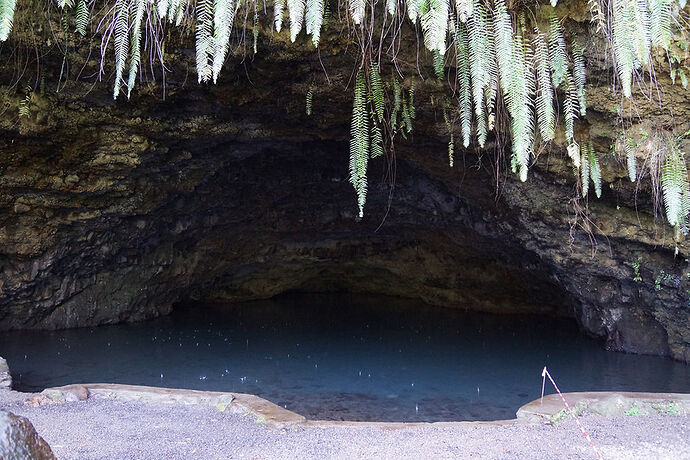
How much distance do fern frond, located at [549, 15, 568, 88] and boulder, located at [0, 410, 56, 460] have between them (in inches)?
184

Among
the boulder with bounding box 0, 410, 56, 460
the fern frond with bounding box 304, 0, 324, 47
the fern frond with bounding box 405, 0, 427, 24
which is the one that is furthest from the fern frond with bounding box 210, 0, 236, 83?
the boulder with bounding box 0, 410, 56, 460

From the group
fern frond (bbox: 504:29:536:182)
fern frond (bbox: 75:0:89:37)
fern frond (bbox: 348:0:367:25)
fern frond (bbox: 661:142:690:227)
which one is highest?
fern frond (bbox: 75:0:89:37)

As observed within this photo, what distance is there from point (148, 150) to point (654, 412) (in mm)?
6317

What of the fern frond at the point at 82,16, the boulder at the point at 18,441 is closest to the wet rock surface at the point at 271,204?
the fern frond at the point at 82,16

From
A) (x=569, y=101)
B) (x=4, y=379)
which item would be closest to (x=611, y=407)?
(x=569, y=101)

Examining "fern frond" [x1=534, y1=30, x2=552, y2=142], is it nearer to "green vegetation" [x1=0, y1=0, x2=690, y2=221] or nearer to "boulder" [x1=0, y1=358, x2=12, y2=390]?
"green vegetation" [x1=0, y1=0, x2=690, y2=221]

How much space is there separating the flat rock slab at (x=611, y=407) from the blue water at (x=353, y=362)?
1334 millimetres

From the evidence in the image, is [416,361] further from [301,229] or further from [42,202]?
[42,202]

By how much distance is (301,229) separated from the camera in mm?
12688

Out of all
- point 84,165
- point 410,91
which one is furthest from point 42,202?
point 410,91

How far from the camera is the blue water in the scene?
7.11 metres

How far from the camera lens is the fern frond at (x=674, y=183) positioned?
5496 mm

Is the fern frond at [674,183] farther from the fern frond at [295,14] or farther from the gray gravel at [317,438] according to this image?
the fern frond at [295,14]

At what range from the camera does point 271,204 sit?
11141 millimetres
